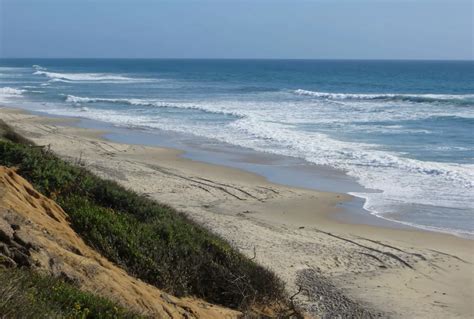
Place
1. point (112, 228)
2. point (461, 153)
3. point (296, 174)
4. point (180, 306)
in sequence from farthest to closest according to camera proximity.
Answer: point (461, 153), point (296, 174), point (112, 228), point (180, 306)

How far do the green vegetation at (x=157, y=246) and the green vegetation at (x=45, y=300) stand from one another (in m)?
2.11

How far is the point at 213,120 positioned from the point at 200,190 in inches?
758

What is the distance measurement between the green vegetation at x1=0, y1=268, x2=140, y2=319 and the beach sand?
135 inches

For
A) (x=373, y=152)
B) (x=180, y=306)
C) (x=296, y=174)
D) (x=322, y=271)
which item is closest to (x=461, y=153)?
(x=373, y=152)

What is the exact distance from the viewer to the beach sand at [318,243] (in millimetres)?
10547

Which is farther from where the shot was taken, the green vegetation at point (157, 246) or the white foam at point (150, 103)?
the white foam at point (150, 103)

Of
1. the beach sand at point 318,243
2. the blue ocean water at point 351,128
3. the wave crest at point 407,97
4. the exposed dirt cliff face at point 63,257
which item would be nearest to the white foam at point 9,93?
the blue ocean water at point 351,128

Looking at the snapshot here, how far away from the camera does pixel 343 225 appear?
50.0 ft

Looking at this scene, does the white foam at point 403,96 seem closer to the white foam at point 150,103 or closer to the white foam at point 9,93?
the white foam at point 150,103

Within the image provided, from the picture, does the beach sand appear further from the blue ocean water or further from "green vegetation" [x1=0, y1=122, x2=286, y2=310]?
the blue ocean water

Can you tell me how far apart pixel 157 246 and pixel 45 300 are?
Result: 3474 mm

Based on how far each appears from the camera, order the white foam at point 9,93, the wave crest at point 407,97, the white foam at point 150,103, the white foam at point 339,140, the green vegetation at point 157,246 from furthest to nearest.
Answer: the wave crest at point 407,97, the white foam at point 9,93, the white foam at point 150,103, the white foam at point 339,140, the green vegetation at point 157,246

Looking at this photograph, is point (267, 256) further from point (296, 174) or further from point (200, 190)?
point (296, 174)

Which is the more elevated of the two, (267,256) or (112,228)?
(112,228)
